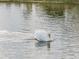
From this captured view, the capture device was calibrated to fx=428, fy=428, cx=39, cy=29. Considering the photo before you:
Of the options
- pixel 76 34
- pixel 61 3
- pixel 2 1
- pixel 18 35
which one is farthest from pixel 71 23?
pixel 2 1

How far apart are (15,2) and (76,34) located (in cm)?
2559

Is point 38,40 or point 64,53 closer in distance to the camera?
point 64,53

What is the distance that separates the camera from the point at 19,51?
17.5m

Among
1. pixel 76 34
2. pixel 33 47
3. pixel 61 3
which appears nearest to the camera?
pixel 33 47

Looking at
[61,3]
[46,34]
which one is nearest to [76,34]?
[46,34]

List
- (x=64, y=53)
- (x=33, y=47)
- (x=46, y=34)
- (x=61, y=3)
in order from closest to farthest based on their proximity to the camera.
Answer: (x=64, y=53)
(x=33, y=47)
(x=46, y=34)
(x=61, y=3)

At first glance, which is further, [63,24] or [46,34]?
[63,24]

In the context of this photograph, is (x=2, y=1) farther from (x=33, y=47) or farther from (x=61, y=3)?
(x=33, y=47)

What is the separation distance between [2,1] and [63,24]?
71.0 ft

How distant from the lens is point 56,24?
90.1ft

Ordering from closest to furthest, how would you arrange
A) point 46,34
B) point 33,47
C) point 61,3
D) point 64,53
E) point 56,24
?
point 64,53 → point 33,47 → point 46,34 → point 56,24 → point 61,3

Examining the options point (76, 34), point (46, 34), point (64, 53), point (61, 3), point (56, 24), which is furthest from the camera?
Answer: point (61, 3)

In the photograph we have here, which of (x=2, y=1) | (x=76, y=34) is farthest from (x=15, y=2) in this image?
(x=76, y=34)

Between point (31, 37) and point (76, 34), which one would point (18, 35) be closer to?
point (31, 37)
